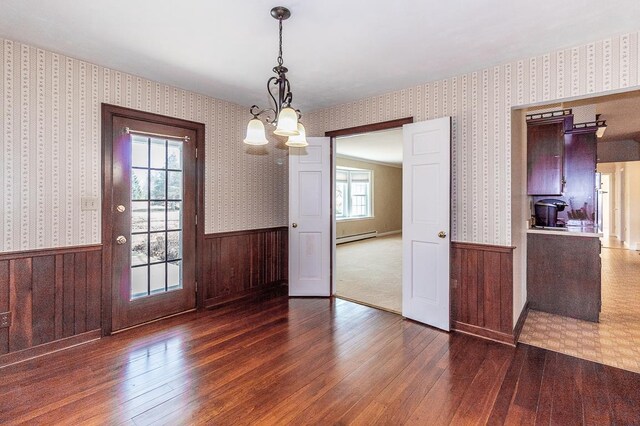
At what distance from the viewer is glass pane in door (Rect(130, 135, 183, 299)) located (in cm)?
329

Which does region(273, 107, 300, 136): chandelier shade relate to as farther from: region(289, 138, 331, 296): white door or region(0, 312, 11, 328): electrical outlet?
region(0, 312, 11, 328): electrical outlet

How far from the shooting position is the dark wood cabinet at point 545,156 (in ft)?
12.9

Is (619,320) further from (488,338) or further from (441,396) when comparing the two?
(441,396)

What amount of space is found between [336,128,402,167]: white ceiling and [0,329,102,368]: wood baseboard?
14.9 feet

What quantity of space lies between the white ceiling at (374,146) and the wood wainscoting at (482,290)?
3.09 m

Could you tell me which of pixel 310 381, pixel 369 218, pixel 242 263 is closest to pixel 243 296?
pixel 242 263

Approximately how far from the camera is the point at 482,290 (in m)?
3.07

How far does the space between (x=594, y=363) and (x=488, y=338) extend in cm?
75

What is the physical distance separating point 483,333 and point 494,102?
2164 mm

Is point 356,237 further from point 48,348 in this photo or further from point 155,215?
point 48,348

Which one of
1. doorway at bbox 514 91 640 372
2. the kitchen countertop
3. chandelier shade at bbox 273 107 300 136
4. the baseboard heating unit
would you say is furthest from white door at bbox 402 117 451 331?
the baseboard heating unit

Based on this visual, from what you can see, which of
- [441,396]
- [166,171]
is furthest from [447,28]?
[166,171]

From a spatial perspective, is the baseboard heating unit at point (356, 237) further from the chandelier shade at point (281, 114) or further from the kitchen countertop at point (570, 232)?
the chandelier shade at point (281, 114)

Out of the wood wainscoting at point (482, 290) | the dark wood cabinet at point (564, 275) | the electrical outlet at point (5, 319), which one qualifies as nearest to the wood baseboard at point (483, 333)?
the wood wainscoting at point (482, 290)
